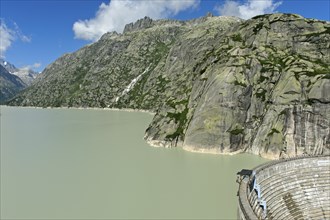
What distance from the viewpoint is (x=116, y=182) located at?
5666cm

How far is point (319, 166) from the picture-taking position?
42.3m

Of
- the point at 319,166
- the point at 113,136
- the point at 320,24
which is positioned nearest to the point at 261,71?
the point at 320,24

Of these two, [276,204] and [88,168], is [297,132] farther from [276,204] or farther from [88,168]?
[88,168]

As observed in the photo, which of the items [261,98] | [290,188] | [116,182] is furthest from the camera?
[261,98]

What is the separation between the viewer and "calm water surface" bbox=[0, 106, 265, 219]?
44.1 meters

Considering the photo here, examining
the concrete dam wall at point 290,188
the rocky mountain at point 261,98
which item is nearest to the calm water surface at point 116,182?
the rocky mountain at point 261,98

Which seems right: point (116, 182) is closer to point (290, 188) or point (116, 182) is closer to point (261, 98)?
point (290, 188)

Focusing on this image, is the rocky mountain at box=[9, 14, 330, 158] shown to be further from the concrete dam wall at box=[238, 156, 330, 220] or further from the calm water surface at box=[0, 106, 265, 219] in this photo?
the concrete dam wall at box=[238, 156, 330, 220]

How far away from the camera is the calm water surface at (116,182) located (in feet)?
145

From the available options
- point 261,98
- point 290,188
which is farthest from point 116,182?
point 261,98

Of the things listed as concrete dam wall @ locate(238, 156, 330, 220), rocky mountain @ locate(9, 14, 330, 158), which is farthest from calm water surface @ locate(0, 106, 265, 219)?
concrete dam wall @ locate(238, 156, 330, 220)

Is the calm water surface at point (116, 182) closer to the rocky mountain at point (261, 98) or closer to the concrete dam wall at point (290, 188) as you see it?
the rocky mountain at point (261, 98)

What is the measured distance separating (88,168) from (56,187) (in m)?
12.4

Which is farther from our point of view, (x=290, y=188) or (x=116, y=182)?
(x=116, y=182)
